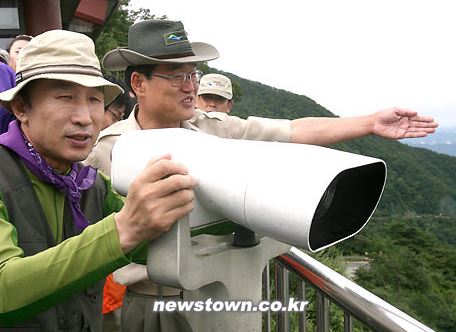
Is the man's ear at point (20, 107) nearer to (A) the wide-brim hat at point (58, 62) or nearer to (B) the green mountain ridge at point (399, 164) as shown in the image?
(A) the wide-brim hat at point (58, 62)

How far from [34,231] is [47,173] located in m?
0.14

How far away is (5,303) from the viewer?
1034 millimetres

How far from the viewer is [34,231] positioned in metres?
1.24

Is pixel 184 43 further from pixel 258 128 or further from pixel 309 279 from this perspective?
pixel 309 279

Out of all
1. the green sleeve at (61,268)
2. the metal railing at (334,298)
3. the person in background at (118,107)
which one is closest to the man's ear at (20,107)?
the green sleeve at (61,268)

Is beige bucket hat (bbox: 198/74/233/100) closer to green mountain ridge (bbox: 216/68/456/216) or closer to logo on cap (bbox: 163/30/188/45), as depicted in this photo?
logo on cap (bbox: 163/30/188/45)

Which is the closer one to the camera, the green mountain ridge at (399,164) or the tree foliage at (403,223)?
the tree foliage at (403,223)

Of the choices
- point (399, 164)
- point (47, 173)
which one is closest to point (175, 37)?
point (47, 173)

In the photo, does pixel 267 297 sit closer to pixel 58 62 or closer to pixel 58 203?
pixel 58 203

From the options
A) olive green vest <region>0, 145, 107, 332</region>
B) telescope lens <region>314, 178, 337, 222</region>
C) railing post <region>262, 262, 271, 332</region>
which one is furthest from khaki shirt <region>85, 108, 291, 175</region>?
telescope lens <region>314, 178, 337, 222</region>

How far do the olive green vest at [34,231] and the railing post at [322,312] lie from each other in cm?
72

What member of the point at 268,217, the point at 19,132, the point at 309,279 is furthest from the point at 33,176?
the point at 309,279

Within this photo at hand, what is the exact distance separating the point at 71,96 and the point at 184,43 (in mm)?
834

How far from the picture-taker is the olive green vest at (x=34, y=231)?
1.22 metres
